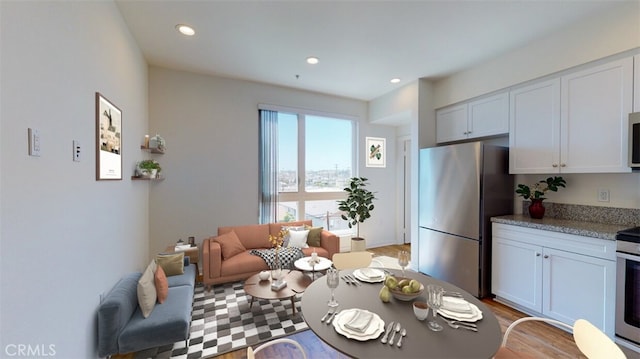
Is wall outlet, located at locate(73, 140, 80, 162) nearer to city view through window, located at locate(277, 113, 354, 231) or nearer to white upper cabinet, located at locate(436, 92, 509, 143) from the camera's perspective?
city view through window, located at locate(277, 113, 354, 231)

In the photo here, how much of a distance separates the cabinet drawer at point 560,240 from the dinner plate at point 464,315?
1667mm

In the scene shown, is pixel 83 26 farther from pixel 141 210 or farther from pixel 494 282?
pixel 494 282

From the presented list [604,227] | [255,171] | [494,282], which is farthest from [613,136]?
[255,171]

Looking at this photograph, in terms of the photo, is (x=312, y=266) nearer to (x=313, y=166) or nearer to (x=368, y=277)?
(x=368, y=277)

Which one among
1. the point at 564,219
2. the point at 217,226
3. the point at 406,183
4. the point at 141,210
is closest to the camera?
the point at 564,219

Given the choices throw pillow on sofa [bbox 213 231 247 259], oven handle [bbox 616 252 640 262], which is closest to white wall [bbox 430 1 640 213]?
oven handle [bbox 616 252 640 262]

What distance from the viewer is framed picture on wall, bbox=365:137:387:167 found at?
4.96m

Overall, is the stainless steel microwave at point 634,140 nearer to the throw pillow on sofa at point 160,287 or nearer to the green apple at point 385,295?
the green apple at point 385,295

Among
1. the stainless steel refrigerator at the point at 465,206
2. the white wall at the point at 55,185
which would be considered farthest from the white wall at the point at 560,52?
the white wall at the point at 55,185

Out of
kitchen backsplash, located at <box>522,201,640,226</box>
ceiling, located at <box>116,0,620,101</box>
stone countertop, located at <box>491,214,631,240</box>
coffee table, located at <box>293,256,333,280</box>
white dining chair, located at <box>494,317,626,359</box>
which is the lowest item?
coffee table, located at <box>293,256,333,280</box>

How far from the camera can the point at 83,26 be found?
163 cm

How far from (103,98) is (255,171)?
2.24m

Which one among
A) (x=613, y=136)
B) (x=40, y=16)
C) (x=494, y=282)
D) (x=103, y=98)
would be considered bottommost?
(x=494, y=282)

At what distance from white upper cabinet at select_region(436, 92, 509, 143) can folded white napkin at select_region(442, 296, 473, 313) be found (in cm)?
255
